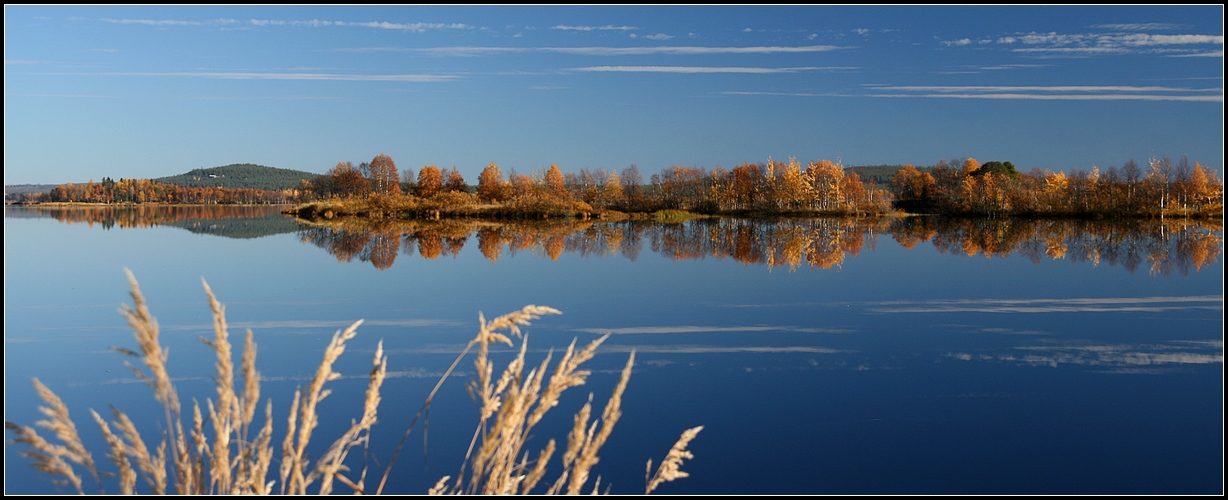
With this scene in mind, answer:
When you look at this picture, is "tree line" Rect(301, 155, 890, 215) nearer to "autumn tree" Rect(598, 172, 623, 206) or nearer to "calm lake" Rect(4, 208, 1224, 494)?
"autumn tree" Rect(598, 172, 623, 206)

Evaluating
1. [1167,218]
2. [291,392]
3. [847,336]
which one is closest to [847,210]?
[1167,218]

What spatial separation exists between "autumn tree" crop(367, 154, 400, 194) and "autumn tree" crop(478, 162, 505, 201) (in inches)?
261

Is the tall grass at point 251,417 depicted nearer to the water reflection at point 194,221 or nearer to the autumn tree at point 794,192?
the water reflection at point 194,221

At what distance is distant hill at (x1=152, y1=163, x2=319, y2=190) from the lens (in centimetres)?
13312

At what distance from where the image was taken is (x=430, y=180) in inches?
2394

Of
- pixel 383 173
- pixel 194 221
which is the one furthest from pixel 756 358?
pixel 383 173

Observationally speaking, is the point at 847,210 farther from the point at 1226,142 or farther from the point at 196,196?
the point at 196,196

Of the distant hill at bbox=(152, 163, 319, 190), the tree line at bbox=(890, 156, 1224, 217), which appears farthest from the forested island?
the distant hill at bbox=(152, 163, 319, 190)

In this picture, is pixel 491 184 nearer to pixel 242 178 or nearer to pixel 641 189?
pixel 641 189

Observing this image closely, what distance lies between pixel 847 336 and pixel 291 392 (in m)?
4.93

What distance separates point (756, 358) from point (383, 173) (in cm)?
6095

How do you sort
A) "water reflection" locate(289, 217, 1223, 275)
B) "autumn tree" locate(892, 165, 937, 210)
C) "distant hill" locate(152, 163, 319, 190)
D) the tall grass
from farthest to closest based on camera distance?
"distant hill" locate(152, 163, 319, 190) < "autumn tree" locate(892, 165, 937, 210) < "water reflection" locate(289, 217, 1223, 275) < the tall grass

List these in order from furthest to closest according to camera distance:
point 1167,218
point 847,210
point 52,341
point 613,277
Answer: point 847,210, point 1167,218, point 613,277, point 52,341

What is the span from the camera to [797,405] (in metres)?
5.52
